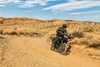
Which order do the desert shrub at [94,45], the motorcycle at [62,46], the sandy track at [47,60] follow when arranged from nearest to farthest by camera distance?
the sandy track at [47,60] < the motorcycle at [62,46] < the desert shrub at [94,45]

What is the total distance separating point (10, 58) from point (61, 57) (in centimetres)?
413

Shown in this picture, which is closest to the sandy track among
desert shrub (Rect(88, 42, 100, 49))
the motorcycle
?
the motorcycle

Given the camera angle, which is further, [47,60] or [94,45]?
[94,45]

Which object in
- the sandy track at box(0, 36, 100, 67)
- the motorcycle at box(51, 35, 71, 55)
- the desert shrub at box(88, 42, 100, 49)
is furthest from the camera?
the desert shrub at box(88, 42, 100, 49)

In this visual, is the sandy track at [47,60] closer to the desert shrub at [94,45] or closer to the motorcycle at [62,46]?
the motorcycle at [62,46]

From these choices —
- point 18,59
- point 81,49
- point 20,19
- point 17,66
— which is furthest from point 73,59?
point 20,19

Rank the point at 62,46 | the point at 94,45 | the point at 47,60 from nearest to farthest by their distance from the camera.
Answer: the point at 47,60 → the point at 62,46 → the point at 94,45

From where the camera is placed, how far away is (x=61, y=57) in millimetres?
19625

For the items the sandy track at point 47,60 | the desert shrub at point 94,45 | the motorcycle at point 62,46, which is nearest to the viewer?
the sandy track at point 47,60

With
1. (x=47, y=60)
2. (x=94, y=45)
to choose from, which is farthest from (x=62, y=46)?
(x=47, y=60)

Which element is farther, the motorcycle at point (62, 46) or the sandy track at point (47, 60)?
Answer: the motorcycle at point (62, 46)

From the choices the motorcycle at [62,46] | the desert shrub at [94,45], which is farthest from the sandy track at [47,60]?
the desert shrub at [94,45]

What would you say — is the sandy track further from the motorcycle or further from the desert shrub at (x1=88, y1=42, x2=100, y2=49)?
the desert shrub at (x1=88, y1=42, x2=100, y2=49)

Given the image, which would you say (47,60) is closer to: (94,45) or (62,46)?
(62,46)
